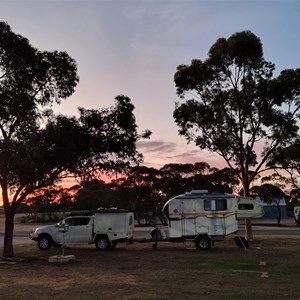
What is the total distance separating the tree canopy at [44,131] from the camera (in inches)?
720

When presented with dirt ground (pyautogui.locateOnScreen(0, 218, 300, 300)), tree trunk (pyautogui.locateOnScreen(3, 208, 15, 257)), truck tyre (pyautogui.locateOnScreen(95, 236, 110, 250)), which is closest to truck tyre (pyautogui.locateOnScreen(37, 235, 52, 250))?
dirt ground (pyautogui.locateOnScreen(0, 218, 300, 300))

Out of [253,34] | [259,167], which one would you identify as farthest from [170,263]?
[253,34]

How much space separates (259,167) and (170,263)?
501 inches

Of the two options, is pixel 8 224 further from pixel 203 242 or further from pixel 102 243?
pixel 203 242

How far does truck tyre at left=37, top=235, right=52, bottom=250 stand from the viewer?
24625 mm

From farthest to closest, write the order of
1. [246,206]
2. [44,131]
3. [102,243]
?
[246,206] < [102,243] < [44,131]

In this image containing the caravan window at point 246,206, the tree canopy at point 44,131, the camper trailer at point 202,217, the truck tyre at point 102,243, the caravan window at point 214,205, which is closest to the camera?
the tree canopy at point 44,131

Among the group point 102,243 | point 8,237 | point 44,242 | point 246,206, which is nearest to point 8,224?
point 8,237

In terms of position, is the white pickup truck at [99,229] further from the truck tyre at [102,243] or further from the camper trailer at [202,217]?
the camper trailer at [202,217]

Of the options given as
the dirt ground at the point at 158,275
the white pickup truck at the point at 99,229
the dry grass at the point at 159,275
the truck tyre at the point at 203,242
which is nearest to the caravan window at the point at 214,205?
the truck tyre at the point at 203,242

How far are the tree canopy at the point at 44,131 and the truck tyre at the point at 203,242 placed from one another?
5.27 m

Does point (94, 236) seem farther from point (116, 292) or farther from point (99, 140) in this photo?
point (116, 292)

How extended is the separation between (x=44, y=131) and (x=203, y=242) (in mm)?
10067

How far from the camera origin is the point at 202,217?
23938 mm
